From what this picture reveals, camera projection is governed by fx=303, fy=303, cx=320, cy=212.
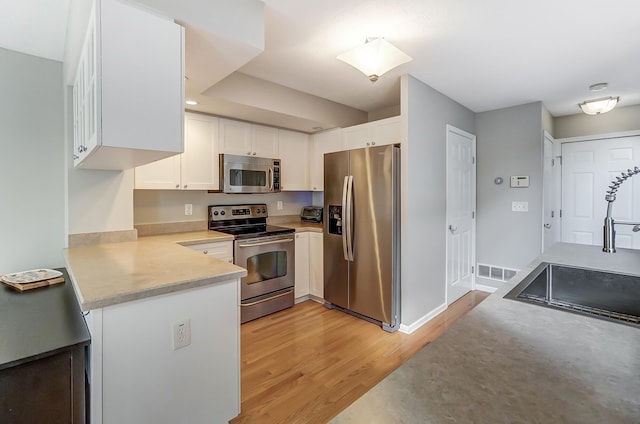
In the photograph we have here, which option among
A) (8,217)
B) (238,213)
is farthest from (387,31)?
(8,217)

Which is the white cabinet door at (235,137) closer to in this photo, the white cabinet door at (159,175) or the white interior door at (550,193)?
the white cabinet door at (159,175)

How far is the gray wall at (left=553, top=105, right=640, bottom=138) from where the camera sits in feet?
12.0

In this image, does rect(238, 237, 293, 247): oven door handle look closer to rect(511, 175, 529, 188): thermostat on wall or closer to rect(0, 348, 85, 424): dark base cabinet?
rect(0, 348, 85, 424): dark base cabinet

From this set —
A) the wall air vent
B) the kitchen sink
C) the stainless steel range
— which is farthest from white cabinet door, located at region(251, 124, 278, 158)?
the wall air vent

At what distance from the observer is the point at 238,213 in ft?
11.6

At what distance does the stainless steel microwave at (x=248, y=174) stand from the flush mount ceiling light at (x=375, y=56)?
1.58m

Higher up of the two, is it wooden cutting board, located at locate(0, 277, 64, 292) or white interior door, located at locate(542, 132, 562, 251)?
white interior door, located at locate(542, 132, 562, 251)

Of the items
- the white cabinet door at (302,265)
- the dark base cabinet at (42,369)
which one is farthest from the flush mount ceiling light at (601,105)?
the dark base cabinet at (42,369)

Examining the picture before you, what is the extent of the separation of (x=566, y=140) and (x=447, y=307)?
112 inches

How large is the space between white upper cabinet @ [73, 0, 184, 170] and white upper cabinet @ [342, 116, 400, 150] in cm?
213

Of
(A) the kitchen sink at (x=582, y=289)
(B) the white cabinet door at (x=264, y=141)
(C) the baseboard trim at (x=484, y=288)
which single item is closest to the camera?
(A) the kitchen sink at (x=582, y=289)

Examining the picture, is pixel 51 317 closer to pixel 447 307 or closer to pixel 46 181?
pixel 46 181

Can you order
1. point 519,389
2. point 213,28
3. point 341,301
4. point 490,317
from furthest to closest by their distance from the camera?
point 341,301 → point 213,28 → point 490,317 → point 519,389

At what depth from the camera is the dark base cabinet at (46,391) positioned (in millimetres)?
1017
